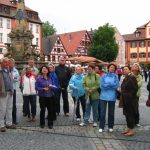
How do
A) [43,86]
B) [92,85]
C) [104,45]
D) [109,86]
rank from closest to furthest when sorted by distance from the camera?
[109,86]
[43,86]
[92,85]
[104,45]

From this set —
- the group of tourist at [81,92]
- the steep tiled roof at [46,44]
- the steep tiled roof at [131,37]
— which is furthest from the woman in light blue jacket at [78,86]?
the steep tiled roof at [131,37]

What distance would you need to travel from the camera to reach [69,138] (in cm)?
966

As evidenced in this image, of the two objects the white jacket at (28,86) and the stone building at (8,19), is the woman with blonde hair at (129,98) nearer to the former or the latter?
the white jacket at (28,86)

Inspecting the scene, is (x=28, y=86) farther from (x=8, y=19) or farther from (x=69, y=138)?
(x=8, y=19)

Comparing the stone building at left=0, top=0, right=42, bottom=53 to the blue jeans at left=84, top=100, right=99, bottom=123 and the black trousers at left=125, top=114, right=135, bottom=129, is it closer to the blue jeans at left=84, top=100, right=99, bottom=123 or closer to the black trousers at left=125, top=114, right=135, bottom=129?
the blue jeans at left=84, top=100, right=99, bottom=123

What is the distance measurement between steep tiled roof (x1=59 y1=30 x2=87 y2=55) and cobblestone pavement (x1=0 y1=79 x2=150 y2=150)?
83.5 meters

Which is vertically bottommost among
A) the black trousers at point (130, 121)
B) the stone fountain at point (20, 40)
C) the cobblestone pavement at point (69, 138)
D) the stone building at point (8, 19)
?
the cobblestone pavement at point (69, 138)

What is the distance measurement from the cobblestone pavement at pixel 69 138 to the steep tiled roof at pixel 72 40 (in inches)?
3286

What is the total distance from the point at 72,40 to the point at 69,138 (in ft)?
287

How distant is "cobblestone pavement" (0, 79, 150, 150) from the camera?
871 cm

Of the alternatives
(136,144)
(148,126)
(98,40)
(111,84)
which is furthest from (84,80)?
(98,40)

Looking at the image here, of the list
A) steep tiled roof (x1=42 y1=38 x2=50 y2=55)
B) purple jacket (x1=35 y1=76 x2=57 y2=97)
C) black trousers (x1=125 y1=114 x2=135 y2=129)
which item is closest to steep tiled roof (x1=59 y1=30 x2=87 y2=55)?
steep tiled roof (x1=42 y1=38 x2=50 y2=55)

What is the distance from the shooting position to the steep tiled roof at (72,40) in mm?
95375

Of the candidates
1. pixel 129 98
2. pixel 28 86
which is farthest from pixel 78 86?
pixel 129 98
